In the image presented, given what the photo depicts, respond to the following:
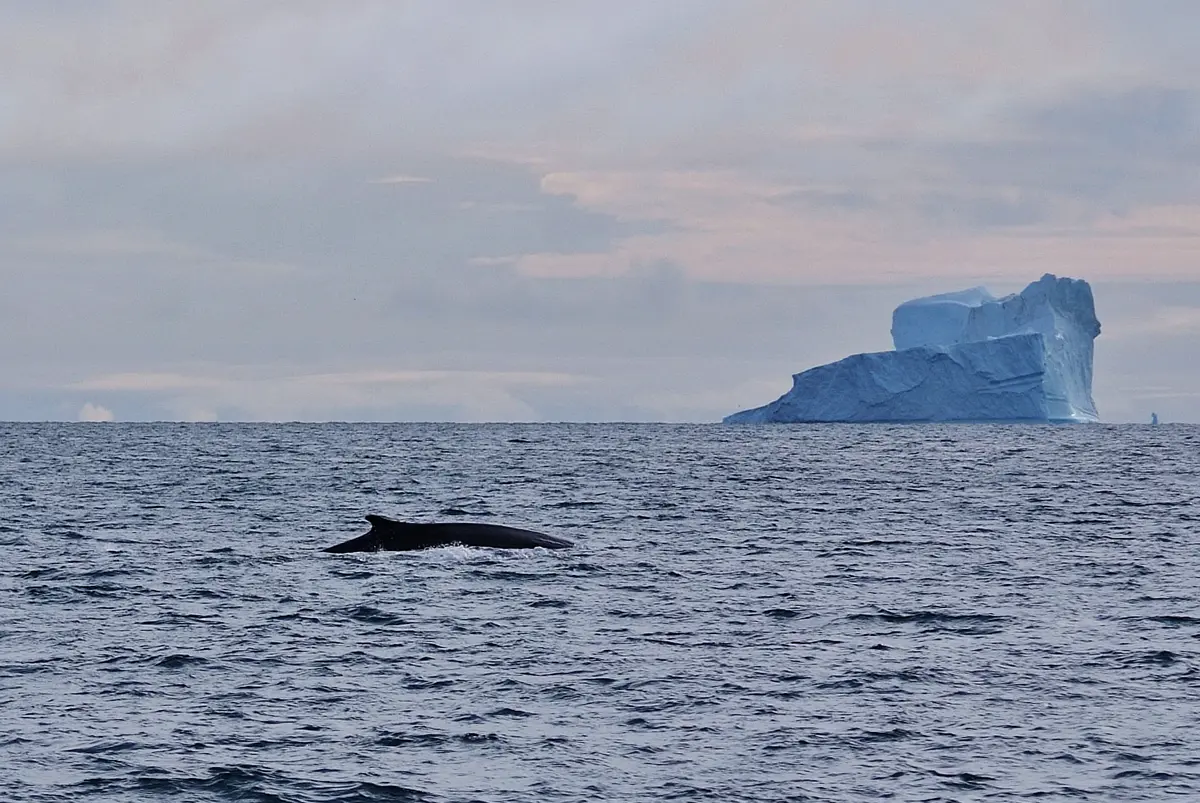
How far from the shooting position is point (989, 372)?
143500 millimetres

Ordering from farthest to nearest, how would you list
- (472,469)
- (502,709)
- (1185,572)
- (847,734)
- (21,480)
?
1. (472,469)
2. (21,480)
3. (1185,572)
4. (502,709)
5. (847,734)

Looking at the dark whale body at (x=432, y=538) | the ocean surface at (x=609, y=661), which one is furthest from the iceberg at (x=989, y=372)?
the dark whale body at (x=432, y=538)

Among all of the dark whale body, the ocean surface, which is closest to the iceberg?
the ocean surface

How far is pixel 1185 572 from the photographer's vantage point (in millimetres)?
31484

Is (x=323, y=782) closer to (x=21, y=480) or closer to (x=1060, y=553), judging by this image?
(x=1060, y=553)

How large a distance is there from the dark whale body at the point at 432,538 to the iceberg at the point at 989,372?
112 metres

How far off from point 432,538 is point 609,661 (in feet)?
44.4

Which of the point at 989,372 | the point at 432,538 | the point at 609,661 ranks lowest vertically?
the point at 609,661

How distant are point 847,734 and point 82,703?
8688 millimetres

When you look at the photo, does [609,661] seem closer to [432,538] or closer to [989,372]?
[432,538]

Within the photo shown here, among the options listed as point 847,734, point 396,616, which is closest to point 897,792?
point 847,734

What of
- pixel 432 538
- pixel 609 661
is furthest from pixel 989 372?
pixel 609 661

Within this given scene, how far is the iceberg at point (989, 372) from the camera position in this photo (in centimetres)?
14350

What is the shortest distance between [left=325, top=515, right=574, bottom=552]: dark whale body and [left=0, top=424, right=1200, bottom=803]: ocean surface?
2.99 feet
